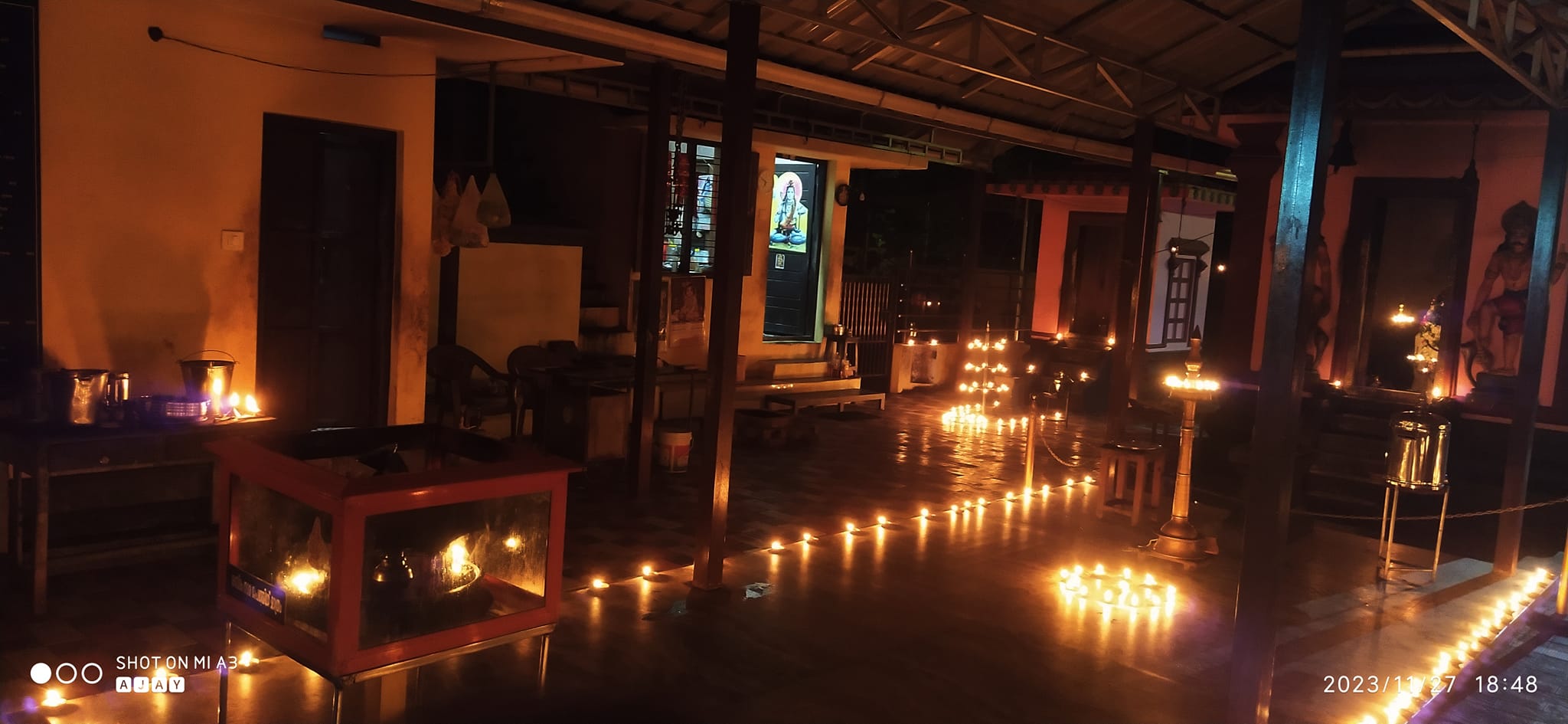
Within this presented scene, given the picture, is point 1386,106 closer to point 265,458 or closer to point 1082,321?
point 1082,321

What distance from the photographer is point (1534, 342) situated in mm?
8430

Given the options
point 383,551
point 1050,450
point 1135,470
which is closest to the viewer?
point 383,551

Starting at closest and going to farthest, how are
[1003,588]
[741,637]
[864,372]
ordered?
[741,637] → [1003,588] → [864,372]

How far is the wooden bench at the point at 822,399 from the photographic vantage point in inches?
514

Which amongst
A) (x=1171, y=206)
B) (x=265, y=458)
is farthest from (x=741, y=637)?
(x=1171, y=206)

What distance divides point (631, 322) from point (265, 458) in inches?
340

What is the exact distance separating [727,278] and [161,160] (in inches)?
145

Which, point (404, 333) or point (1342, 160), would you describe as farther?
point (1342, 160)

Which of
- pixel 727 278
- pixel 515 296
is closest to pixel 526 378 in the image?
pixel 515 296

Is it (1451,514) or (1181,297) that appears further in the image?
(1181,297)

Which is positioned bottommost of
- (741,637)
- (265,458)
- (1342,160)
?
(741,637)

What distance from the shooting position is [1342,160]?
11.4 metres

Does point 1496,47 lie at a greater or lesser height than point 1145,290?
greater

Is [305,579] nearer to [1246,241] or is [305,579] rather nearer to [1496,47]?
[1496,47]
